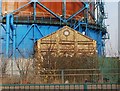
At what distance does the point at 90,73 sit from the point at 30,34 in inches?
368

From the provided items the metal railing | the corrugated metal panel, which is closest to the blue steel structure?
the corrugated metal panel

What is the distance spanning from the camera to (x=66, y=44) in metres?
21.2

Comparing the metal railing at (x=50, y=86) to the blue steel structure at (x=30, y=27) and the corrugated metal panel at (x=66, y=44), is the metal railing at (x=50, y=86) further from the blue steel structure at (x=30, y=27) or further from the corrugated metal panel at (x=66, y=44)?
the blue steel structure at (x=30, y=27)

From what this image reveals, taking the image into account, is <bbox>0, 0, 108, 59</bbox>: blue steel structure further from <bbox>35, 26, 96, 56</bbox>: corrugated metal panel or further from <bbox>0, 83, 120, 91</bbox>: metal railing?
<bbox>0, 83, 120, 91</bbox>: metal railing

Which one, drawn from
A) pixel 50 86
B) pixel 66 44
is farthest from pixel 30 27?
pixel 50 86

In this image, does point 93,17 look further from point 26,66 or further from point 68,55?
point 26,66

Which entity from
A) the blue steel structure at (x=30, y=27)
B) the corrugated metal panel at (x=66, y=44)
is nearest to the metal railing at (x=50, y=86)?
the corrugated metal panel at (x=66, y=44)

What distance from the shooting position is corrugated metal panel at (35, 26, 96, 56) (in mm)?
19656

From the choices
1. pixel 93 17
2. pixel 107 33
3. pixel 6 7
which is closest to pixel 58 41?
pixel 6 7

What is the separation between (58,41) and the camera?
2111 cm

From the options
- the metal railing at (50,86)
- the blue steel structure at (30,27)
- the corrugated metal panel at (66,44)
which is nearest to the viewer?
the metal railing at (50,86)

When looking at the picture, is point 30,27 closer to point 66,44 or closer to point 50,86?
point 66,44

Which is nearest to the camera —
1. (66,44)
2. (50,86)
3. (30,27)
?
(50,86)

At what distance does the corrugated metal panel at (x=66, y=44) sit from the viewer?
19656 millimetres
